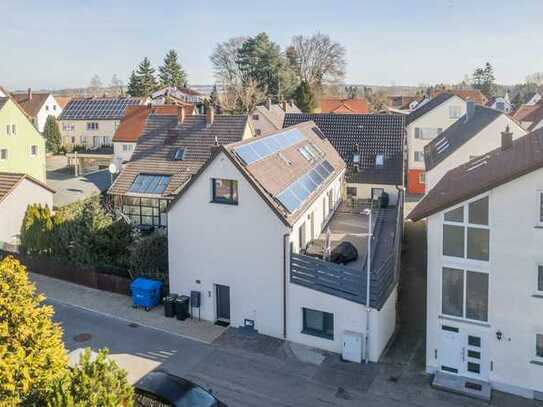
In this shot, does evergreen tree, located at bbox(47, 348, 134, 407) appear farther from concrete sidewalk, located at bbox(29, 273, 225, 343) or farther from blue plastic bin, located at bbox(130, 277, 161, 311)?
blue plastic bin, located at bbox(130, 277, 161, 311)

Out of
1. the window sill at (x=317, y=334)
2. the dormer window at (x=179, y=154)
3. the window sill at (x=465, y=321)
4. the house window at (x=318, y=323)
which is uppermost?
the dormer window at (x=179, y=154)

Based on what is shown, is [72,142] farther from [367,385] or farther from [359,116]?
[367,385]

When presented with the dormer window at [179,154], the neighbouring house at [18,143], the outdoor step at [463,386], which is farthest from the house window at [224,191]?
the neighbouring house at [18,143]

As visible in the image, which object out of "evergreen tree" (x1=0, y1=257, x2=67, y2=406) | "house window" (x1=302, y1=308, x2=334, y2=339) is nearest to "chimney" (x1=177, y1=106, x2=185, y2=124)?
"house window" (x1=302, y1=308, x2=334, y2=339)

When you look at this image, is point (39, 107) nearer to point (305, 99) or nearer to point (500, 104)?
point (305, 99)

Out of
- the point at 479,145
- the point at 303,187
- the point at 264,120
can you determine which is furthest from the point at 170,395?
the point at 264,120

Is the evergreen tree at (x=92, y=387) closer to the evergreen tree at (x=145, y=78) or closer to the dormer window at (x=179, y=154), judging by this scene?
the dormer window at (x=179, y=154)

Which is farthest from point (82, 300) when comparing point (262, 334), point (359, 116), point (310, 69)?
point (310, 69)
